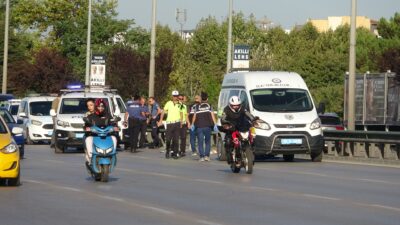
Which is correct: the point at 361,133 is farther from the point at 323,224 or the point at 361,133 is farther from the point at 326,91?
the point at 326,91

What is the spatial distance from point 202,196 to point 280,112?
39.6ft

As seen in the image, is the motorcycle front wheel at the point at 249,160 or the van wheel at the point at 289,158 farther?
the van wheel at the point at 289,158

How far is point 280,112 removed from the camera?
3055 cm

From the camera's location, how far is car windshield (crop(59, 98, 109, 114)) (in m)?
37.7

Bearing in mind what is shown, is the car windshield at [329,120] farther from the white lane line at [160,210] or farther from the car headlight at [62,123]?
the white lane line at [160,210]

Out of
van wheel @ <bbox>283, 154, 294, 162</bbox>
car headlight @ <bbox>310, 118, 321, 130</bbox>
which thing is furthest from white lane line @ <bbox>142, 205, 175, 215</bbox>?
van wheel @ <bbox>283, 154, 294, 162</bbox>

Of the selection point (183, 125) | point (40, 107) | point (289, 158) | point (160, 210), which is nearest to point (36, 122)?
point (40, 107)

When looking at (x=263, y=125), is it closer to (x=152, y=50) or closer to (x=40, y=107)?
(x=40, y=107)

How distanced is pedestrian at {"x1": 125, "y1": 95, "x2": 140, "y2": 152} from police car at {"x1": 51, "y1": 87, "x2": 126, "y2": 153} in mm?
427

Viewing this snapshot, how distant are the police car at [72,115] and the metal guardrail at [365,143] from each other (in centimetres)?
716

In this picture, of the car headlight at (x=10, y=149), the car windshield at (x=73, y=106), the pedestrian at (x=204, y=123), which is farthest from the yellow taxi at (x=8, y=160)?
the car windshield at (x=73, y=106)

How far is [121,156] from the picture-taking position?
34.8m

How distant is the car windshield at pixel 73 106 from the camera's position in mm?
37719

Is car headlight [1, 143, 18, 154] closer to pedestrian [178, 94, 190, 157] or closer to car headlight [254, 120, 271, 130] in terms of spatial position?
car headlight [254, 120, 271, 130]
